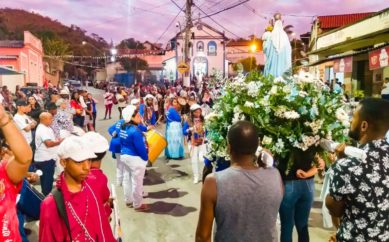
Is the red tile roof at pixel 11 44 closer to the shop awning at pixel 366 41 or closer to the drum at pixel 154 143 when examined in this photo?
the shop awning at pixel 366 41

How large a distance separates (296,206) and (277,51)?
319 cm

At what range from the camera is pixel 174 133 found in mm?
11188

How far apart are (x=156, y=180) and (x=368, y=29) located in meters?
15.8

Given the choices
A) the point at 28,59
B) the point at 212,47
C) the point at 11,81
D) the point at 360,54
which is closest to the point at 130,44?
the point at 212,47

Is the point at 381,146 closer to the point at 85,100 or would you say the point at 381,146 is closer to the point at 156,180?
the point at 156,180

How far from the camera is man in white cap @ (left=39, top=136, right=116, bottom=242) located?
2.74 metres

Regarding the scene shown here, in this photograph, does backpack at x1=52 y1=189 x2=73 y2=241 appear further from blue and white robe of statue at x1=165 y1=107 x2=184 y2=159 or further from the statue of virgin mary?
blue and white robe of statue at x1=165 y1=107 x2=184 y2=159

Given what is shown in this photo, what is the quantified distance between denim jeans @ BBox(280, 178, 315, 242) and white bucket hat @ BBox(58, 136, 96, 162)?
2.27 meters

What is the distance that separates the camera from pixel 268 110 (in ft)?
14.1

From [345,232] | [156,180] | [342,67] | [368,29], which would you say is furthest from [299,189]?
[368,29]

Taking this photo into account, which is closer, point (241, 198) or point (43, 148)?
point (241, 198)

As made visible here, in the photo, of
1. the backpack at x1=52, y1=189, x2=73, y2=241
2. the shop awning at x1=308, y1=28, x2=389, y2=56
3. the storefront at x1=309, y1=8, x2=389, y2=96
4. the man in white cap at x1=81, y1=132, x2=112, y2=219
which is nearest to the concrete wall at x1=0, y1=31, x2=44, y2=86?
the storefront at x1=309, y1=8, x2=389, y2=96

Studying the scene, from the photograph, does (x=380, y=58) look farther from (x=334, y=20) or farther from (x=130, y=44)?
(x=130, y=44)

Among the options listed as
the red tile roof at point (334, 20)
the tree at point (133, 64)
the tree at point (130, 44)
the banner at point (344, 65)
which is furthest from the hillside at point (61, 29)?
the banner at point (344, 65)
